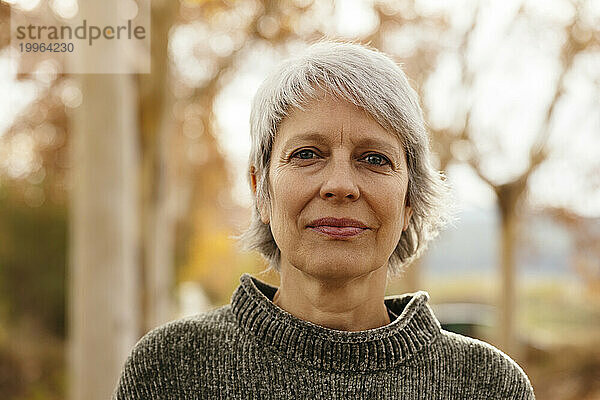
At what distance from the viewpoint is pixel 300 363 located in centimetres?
163

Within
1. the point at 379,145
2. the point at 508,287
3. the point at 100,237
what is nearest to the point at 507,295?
the point at 508,287

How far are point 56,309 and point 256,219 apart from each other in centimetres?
698

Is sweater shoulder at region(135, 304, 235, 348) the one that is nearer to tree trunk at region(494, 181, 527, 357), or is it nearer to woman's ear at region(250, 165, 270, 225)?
woman's ear at region(250, 165, 270, 225)

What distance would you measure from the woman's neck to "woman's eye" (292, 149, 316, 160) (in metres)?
0.24

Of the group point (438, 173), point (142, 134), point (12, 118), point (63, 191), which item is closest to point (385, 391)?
point (438, 173)

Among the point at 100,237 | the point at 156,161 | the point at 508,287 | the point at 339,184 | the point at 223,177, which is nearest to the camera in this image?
the point at 339,184

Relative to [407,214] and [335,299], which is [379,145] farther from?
[335,299]

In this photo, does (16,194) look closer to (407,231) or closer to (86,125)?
(86,125)

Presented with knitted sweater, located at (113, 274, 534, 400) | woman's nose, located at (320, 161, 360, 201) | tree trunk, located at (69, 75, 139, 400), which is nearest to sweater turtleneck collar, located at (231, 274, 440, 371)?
knitted sweater, located at (113, 274, 534, 400)

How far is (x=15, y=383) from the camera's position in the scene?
8.12m

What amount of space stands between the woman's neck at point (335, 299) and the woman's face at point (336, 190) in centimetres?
6

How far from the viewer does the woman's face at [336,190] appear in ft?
4.94

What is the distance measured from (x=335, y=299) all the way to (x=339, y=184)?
277 mm

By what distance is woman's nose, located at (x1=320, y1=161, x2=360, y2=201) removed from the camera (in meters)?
1.48
